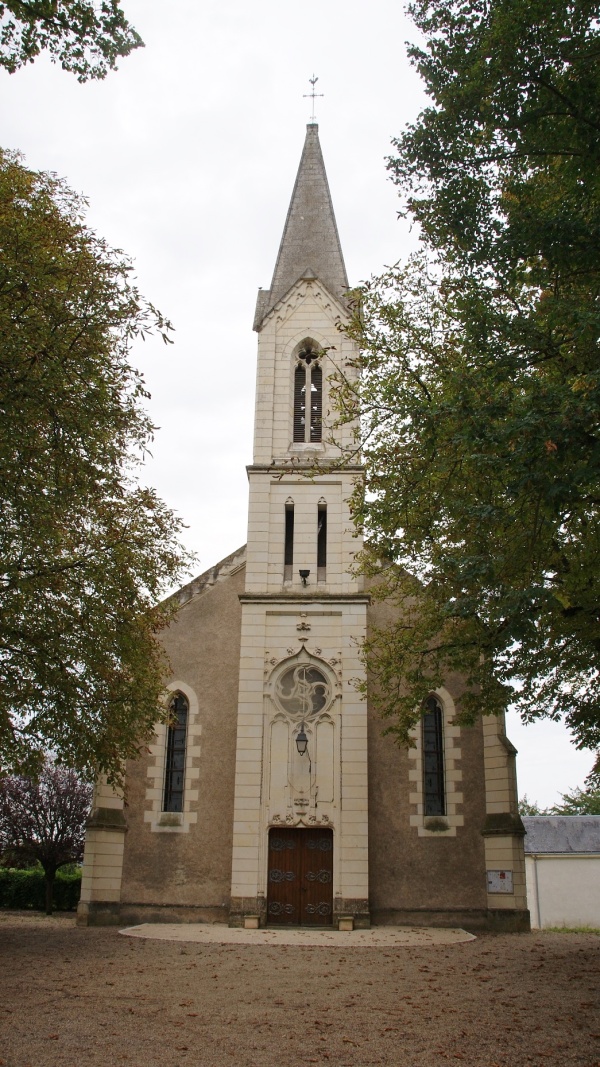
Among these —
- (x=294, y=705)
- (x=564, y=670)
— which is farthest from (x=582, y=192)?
(x=294, y=705)

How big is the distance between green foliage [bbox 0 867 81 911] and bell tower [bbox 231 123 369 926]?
10031 millimetres

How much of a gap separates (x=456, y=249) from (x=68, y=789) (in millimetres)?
21919

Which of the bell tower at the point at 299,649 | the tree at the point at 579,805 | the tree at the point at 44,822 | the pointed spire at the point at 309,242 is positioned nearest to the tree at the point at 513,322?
the bell tower at the point at 299,649

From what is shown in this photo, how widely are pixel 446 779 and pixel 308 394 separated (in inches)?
392

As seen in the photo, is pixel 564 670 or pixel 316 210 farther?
pixel 316 210

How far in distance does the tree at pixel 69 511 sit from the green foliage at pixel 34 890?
516 inches

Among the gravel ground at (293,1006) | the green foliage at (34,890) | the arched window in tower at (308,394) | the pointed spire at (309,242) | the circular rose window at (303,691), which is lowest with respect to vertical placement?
the gravel ground at (293,1006)

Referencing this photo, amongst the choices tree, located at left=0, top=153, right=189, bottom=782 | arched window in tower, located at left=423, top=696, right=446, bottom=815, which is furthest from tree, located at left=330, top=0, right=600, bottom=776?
arched window in tower, located at left=423, top=696, right=446, bottom=815

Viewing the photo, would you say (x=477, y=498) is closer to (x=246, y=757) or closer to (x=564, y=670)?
(x=564, y=670)

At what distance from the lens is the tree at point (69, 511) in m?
10.7

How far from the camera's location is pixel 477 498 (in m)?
12.1

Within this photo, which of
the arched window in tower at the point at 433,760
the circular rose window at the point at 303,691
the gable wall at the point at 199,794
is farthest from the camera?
the circular rose window at the point at 303,691

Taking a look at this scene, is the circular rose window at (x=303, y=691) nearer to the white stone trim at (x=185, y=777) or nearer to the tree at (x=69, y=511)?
the white stone trim at (x=185, y=777)

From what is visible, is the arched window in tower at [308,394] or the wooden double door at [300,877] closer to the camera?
the wooden double door at [300,877]
